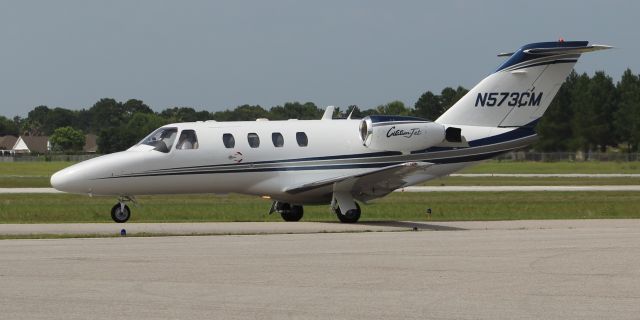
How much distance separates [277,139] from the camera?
28.0 meters

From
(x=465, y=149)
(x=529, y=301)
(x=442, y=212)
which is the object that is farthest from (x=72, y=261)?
(x=442, y=212)

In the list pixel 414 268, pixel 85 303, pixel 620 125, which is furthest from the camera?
pixel 620 125

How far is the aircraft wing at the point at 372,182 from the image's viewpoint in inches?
1020

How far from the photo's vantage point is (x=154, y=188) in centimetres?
2708

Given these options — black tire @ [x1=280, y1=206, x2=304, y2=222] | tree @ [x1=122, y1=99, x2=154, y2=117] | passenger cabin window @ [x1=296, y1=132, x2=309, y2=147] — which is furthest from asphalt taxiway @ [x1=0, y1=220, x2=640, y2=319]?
tree @ [x1=122, y1=99, x2=154, y2=117]

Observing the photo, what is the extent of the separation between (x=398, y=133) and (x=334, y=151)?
1.72 metres

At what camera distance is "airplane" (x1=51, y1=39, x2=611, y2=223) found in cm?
2678

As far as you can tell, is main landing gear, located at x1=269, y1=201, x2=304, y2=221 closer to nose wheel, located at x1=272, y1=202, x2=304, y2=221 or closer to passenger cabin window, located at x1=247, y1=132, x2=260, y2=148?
nose wheel, located at x1=272, y1=202, x2=304, y2=221

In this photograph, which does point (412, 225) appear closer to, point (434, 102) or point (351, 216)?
point (351, 216)

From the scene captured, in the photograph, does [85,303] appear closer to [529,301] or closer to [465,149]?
[529,301]

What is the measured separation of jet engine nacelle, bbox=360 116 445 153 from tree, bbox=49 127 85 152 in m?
165

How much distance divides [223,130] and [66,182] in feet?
13.5

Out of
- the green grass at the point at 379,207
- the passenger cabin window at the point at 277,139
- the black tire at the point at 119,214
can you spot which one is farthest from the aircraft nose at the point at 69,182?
the passenger cabin window at the point at 277,139

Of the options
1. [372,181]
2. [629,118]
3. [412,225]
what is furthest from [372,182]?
[629,118]
